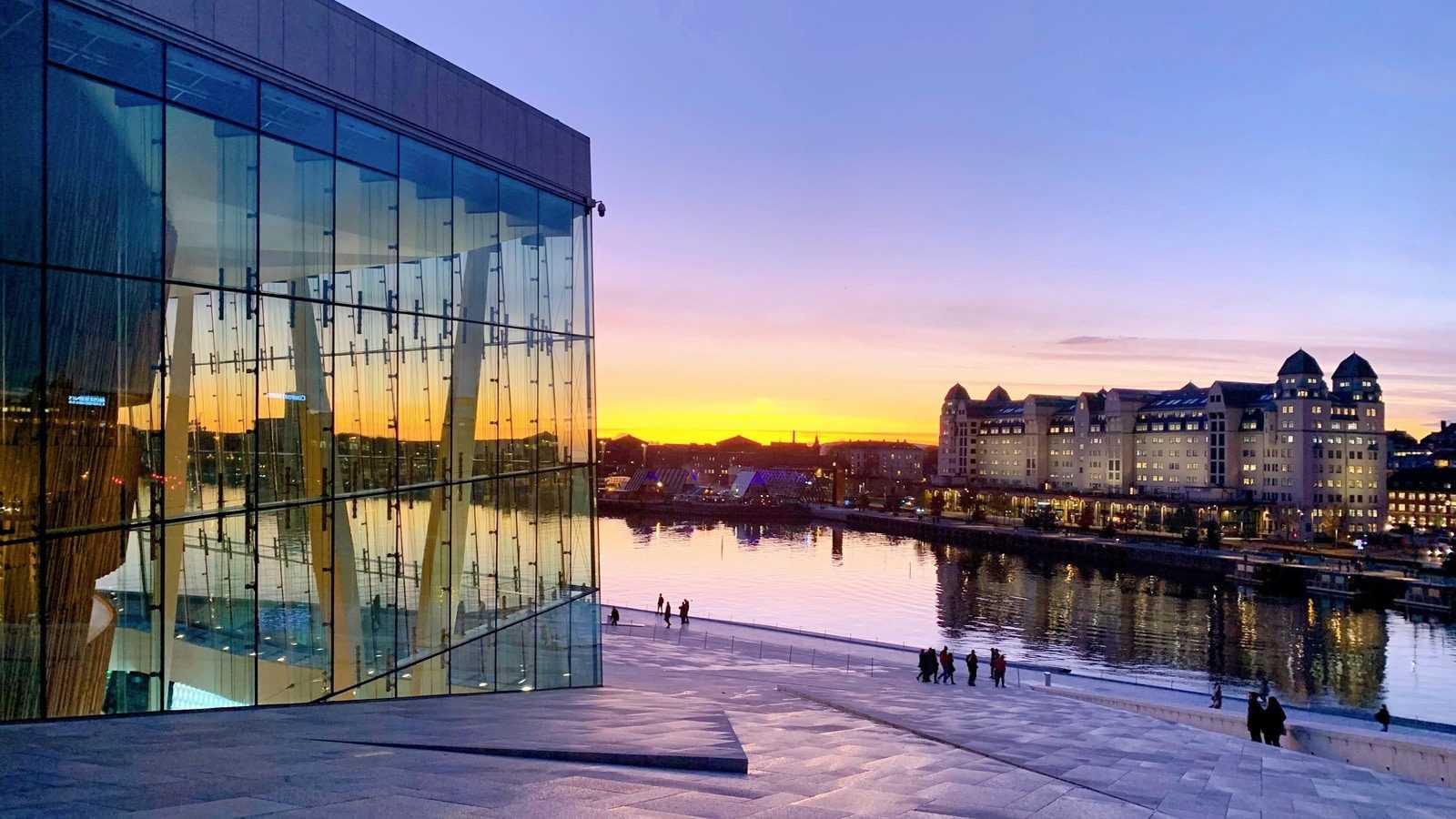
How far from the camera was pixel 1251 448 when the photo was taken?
131 metres

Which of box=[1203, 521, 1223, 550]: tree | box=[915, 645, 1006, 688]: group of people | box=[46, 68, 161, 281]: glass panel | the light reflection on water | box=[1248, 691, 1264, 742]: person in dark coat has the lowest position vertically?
the light reflection on water

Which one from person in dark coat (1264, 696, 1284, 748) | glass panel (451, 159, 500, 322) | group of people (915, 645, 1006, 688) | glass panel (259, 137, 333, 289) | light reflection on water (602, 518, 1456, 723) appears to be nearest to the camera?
glass panel (259, 137, 333, 289)

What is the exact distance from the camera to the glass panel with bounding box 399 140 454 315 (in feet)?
51.0

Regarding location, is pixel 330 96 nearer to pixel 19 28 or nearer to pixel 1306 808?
pixel 19 28

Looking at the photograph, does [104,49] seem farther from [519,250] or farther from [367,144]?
[519,250]

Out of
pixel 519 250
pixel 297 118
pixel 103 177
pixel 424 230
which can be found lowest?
pixel 103 177

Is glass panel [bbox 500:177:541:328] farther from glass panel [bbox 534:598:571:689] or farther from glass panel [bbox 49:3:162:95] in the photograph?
glass panel [bbox 49:3:162:95]

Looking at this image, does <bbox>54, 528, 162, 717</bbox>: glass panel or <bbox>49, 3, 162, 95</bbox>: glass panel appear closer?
<bbox>49, 3, 162, 95</bbox>: glass panel

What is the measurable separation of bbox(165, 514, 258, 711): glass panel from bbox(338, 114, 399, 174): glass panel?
16.7 feet

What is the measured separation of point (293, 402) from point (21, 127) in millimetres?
4513

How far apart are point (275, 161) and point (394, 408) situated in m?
3.89

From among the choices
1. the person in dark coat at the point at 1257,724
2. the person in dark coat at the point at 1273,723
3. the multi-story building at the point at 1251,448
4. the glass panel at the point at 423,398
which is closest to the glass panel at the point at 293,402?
the glass panel at the point at 423,398

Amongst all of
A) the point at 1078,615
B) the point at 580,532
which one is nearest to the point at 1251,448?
the point at 1078,615

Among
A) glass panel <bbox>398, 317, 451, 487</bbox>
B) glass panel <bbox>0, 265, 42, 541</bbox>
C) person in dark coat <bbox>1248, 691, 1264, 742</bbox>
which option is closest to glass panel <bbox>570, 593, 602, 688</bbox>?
glass panel <bbox>398, 317, 451, 487</bbox>
